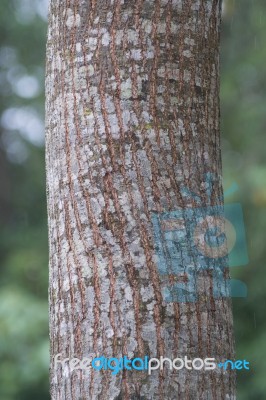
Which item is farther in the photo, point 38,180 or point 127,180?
point 38,180

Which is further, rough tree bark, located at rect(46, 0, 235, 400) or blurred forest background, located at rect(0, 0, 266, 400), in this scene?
blurred forest background, located at rect(0, 0, 266, 400)

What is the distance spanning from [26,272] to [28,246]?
1.42m

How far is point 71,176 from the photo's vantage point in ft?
5.74

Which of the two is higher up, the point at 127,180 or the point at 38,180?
the point at 38,180

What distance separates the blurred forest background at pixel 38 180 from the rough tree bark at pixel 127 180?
3454 mm

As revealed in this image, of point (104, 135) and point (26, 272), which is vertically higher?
point (26, 272)

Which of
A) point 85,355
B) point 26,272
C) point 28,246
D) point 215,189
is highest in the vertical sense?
point 28,246

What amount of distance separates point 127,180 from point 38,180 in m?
8.43

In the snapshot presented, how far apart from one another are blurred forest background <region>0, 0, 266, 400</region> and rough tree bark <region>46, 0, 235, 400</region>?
3.45 metres

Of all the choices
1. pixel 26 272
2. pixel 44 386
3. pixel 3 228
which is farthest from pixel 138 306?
pixel 3 228

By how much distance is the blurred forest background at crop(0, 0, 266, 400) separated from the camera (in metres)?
5.40

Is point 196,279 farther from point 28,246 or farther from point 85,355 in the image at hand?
point 28,246

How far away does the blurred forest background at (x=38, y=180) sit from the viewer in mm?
5402

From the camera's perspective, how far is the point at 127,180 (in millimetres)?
1695
